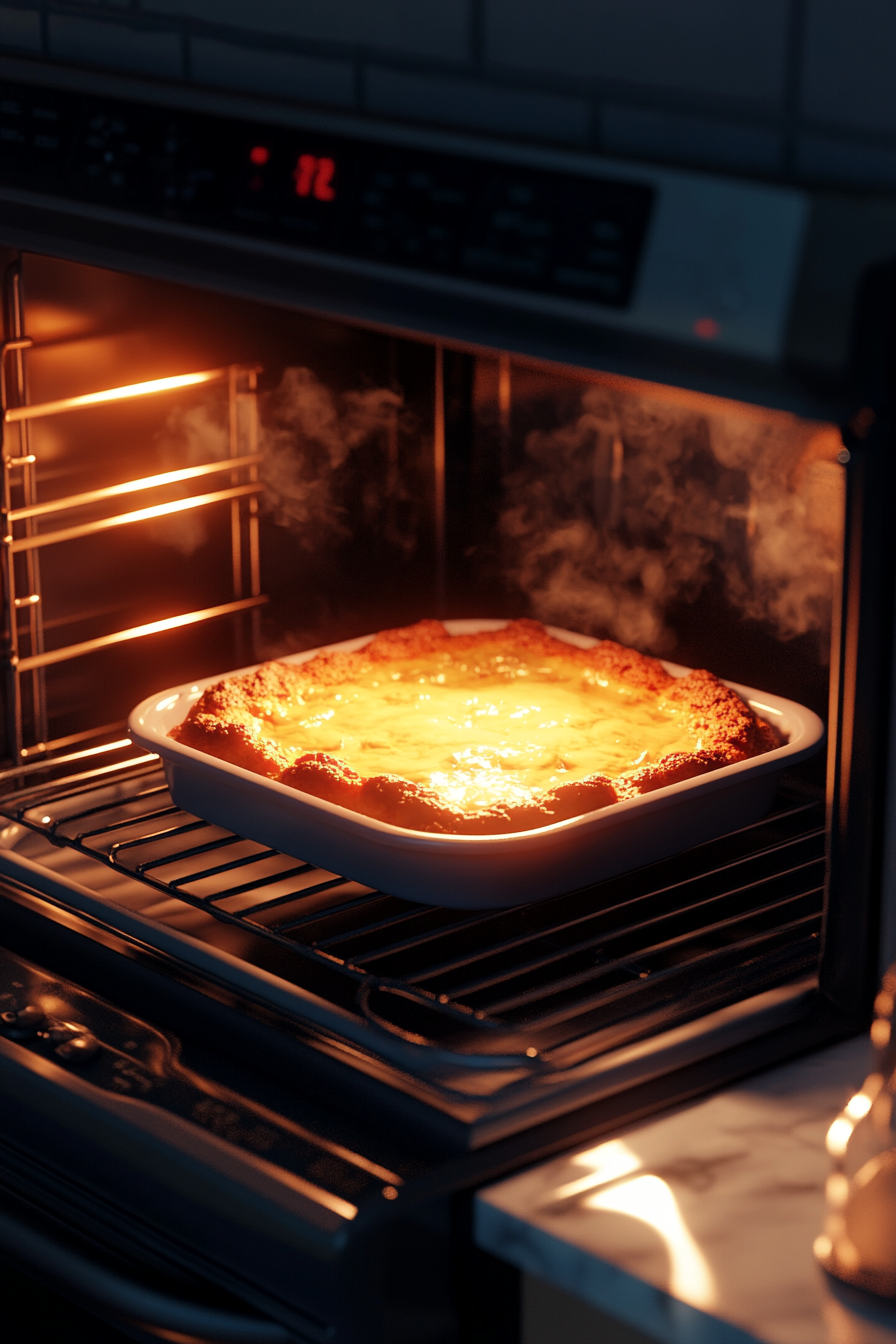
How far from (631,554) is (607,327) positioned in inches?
24.1

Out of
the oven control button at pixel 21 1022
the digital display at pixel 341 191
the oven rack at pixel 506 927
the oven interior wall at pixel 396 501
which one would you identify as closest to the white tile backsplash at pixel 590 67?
the digital display at pixel 341 191

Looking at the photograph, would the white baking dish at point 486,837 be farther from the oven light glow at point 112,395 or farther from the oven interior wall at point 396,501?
the oven light glow at point 112,395

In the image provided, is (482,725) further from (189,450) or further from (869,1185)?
(869,1185)

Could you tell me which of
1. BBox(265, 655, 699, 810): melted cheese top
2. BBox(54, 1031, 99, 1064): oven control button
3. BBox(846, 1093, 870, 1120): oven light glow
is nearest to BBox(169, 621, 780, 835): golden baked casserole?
BBox(265, 655, 699, 810): melted cheese top

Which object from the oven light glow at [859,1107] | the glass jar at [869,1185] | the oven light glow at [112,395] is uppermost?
the oven light glow at [112,395]

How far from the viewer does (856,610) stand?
2.95ft

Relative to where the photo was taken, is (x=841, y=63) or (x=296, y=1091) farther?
(x=296, y=1091)

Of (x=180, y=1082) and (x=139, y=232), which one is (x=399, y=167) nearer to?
(x=139, y=232)

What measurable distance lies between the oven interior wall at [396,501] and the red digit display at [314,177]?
1.35 ft

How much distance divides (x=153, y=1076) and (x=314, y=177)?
556 mm

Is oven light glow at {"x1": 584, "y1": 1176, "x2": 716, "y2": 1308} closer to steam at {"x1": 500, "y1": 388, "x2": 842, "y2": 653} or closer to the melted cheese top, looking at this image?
the melted cheese top

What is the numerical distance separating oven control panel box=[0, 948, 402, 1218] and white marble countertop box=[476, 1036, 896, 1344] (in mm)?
91

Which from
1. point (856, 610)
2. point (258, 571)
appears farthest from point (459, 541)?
point (856, 610)

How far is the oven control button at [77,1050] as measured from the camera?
1065 mm
